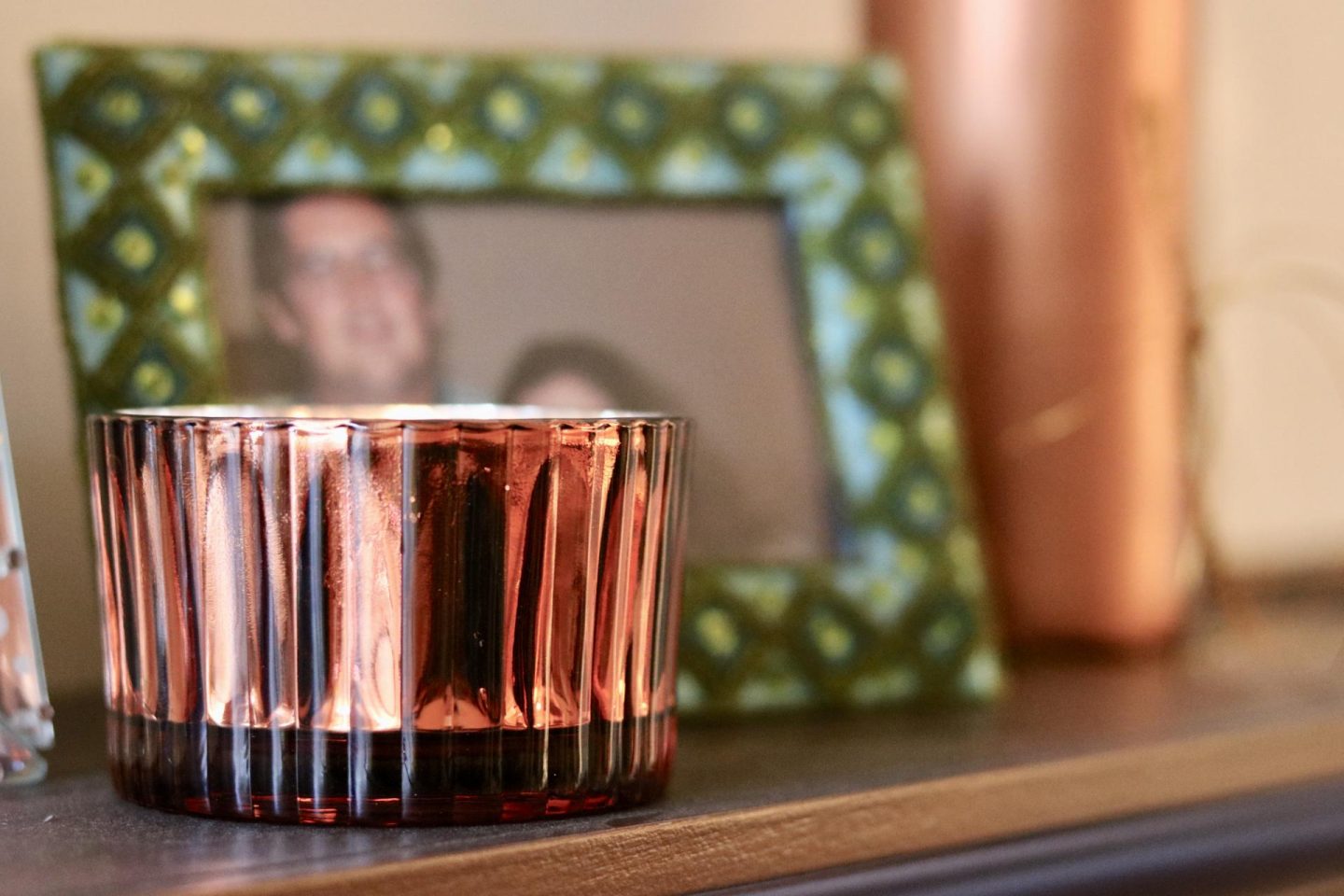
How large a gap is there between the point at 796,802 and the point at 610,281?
20cm

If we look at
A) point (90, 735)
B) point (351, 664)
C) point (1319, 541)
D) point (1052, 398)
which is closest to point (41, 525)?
point (90, 735)

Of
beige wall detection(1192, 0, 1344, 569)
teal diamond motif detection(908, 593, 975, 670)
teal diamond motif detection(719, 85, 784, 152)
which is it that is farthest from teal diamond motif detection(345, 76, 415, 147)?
beige wall detection(1192, 0, 1344, 569)

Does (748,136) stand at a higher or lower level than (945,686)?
higher

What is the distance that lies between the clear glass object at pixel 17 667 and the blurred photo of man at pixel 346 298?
9 cm

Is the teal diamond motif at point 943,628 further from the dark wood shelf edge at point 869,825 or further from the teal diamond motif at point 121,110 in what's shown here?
the teal diamond motif at point 121,110

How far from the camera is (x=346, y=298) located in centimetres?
45

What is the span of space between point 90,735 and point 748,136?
0.28 metres

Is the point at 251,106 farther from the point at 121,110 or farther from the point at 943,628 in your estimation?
the point at 943,628

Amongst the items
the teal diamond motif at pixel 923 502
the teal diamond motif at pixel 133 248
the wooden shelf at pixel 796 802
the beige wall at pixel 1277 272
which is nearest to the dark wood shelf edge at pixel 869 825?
the wooden shelf at pixel 796 802

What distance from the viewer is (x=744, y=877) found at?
0.33m

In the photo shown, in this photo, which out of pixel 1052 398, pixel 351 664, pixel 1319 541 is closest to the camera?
pixel 351 664

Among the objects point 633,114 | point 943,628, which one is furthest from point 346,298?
point 943,628

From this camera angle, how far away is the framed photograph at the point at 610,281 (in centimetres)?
43

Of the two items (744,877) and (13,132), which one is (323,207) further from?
(744,877)
